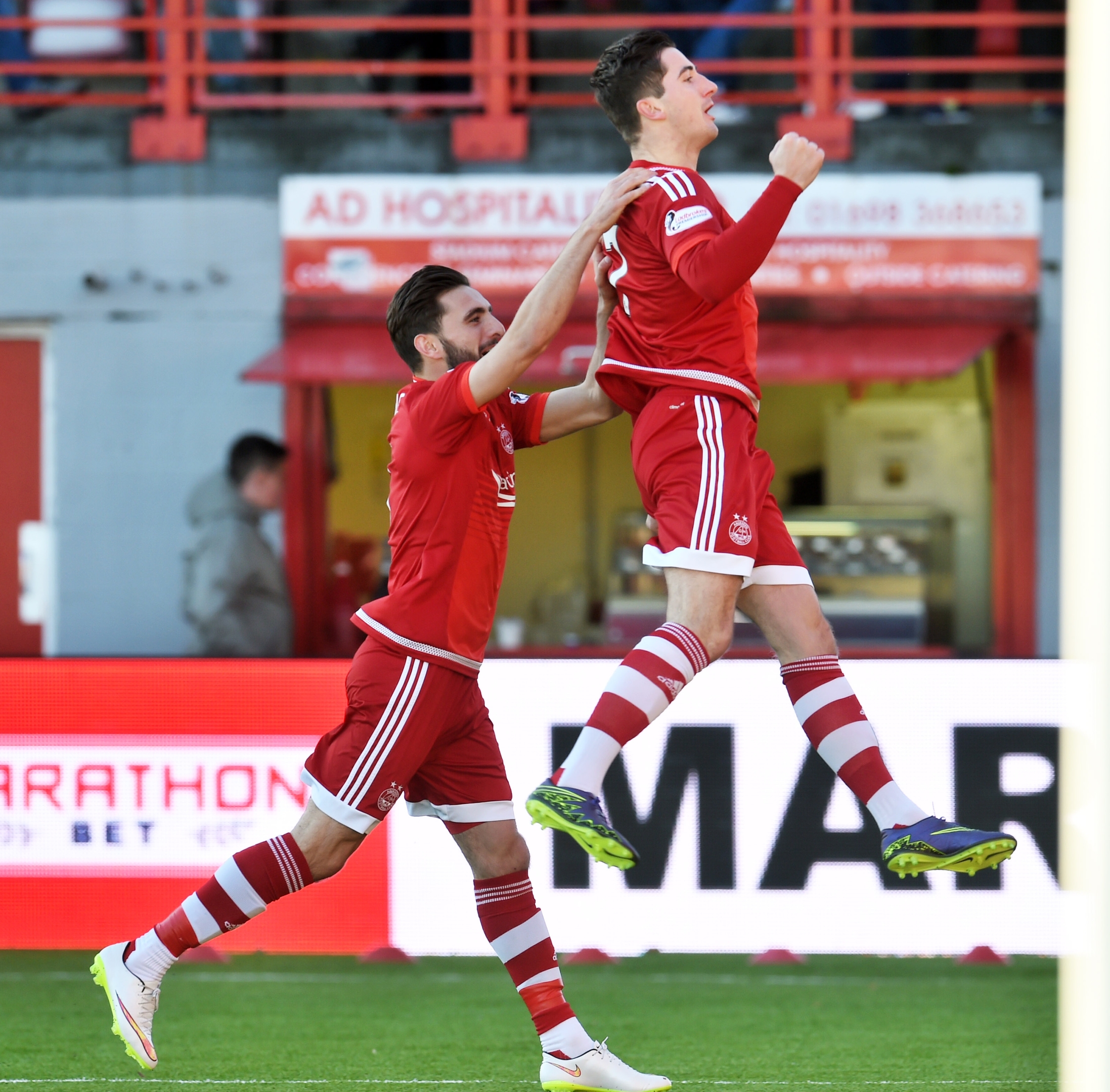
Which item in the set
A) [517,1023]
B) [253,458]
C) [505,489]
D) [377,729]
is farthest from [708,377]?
[253,458]

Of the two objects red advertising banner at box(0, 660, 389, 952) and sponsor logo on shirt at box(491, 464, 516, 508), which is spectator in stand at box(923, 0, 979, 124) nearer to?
red advertising banner at box(0, 660, 389, 952)

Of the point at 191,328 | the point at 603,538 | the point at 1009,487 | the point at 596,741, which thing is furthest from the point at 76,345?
the point at 596,741

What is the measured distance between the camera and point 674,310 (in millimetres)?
3221

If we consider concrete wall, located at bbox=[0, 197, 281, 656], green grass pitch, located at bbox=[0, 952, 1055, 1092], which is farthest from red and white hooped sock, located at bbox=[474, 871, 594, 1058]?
concrete wall, located at bbox=[0, 197, 281, 656]

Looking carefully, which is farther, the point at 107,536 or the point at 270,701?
the point at 107,536

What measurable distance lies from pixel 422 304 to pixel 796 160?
97 centimetres

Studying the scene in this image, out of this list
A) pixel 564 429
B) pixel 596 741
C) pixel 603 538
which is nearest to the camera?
pixel 596 741

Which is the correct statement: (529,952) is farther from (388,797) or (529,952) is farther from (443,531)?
(443,531)

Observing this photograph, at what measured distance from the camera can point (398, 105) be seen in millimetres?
9516

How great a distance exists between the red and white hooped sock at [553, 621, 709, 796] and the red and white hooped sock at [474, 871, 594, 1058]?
633mm

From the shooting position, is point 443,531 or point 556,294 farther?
point 443,531

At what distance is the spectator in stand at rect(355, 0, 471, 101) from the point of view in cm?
985

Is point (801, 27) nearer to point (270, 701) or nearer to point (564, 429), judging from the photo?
point (270, 701)

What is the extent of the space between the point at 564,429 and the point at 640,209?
0.65m
